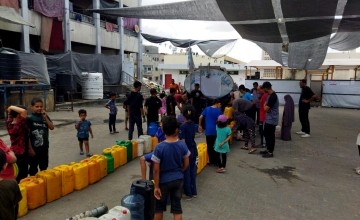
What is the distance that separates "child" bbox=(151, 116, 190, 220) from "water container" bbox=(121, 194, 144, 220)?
209 mm

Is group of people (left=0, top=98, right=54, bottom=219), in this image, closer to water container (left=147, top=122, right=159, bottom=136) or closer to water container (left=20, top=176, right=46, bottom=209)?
water container (left=20, top=176, right=46, bottom=209)

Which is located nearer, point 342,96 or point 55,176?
point 55,176

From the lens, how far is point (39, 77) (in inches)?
611

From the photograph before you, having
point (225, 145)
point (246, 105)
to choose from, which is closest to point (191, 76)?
point (246, 105)

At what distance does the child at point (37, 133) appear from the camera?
4836 millimetres

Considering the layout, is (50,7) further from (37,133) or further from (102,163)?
(37,133)

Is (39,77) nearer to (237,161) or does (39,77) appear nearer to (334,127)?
(237,161)

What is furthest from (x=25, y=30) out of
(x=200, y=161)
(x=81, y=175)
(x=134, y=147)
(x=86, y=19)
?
(x=200, y=161)

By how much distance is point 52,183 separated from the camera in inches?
193

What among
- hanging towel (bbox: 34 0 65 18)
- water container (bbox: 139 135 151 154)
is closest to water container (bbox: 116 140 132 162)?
water container (bbox: 139 135 151 154)

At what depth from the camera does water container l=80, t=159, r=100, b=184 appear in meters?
5.61

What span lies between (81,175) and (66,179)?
0.96 feet

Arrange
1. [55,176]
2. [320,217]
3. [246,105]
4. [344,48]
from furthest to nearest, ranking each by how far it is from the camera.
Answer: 1. [344,48]
2. [246,105]
3. [55,176]
4. [320,217]

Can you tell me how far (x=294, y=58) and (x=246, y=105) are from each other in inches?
326
